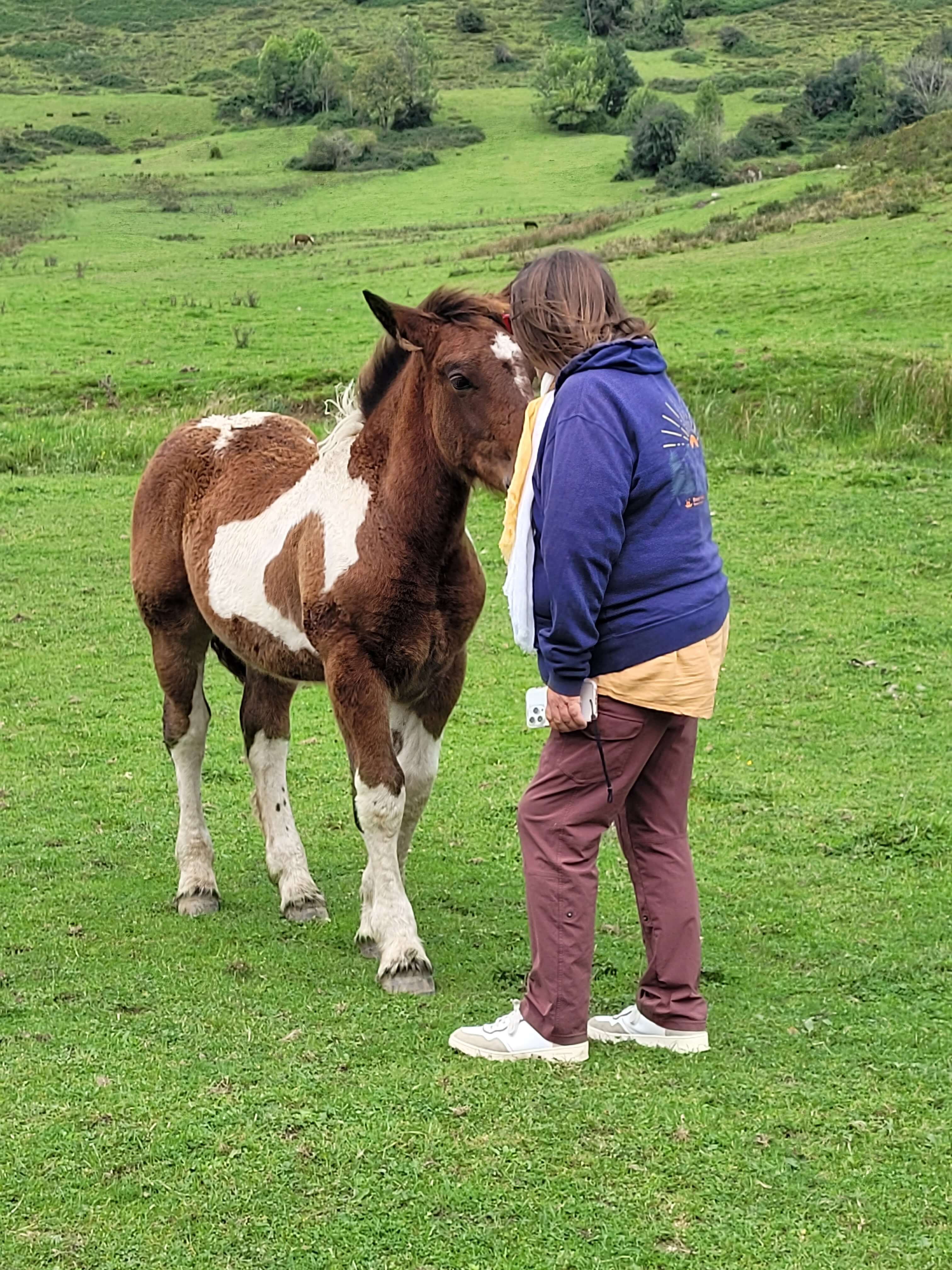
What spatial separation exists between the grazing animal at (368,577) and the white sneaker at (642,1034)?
855 millimetres

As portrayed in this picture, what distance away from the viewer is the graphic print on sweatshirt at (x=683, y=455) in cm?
441

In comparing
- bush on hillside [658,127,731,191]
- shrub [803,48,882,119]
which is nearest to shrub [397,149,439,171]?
bush on hillside [658,127,731,191]

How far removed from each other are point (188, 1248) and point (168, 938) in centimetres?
265

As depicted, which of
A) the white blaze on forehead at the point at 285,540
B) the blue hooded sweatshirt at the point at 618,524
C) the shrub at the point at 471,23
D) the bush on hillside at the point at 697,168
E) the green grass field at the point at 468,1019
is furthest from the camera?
Result: the shrub at the point at 471,23

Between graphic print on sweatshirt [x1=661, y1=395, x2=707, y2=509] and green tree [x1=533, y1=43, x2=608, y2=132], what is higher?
graphic print on sweatshirt [x1=661, y1=395, x2=707, y2=509]

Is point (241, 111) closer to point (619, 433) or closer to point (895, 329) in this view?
point (895, 329)

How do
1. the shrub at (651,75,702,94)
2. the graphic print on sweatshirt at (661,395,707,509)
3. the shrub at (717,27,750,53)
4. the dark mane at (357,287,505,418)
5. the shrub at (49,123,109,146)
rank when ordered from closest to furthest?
the graphic print on sweatshirt at (661,395,707,509), the dark mane at (357,287,505,418), the shrub at (49,123,109,146), the shrub at (651,75,702,94), the shrub at (717,27,750,53)

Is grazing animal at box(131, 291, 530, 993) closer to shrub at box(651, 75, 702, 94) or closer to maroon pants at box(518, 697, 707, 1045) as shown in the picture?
maroon pants at box(518, 697, 707, 1045)

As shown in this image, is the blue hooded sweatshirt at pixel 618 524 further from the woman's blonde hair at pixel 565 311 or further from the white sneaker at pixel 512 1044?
the white sneaker at pixel 512 1044

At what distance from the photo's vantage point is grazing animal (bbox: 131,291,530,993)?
17.9ft

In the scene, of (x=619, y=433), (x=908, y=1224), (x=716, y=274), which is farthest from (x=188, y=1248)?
(x=716, y=274)

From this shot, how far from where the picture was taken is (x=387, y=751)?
227 inches

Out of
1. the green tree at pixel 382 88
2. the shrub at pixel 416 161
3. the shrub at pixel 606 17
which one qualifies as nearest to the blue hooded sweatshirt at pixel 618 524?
the shrub at pixel 416 161

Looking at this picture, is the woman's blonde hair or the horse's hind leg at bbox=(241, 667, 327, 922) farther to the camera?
the horse's hind leg at bbox=(241, 667, 327, 922)
